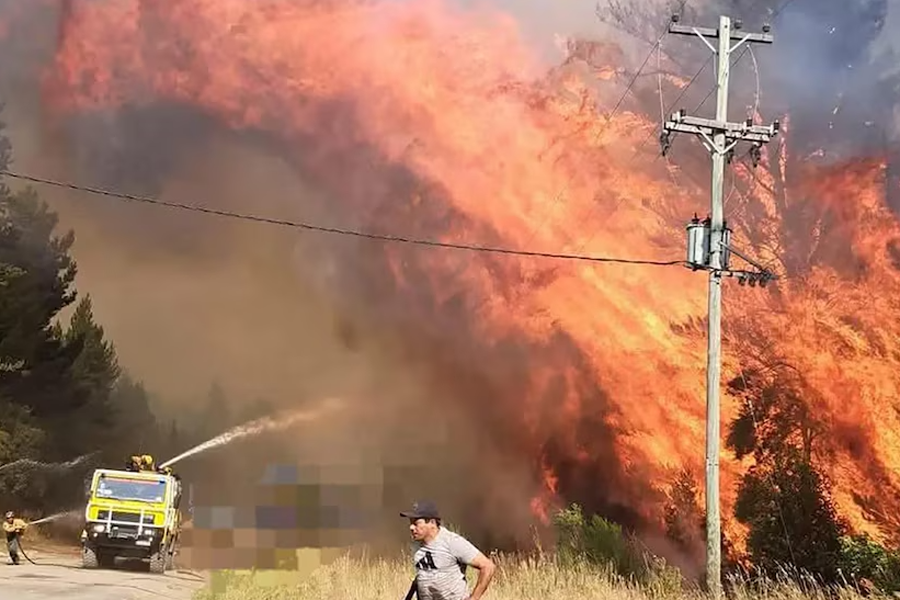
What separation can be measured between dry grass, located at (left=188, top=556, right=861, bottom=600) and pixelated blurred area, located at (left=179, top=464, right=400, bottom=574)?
0.68 meters

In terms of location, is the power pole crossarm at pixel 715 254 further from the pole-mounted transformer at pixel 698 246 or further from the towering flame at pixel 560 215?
the towering flame at pixel 560 215

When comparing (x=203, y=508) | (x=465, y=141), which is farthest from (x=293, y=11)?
(x=203, y=508)

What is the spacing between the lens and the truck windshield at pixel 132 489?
858 inches

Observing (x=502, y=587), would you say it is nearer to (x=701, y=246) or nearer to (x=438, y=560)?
(x=701, y=246)

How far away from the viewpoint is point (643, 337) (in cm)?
2431

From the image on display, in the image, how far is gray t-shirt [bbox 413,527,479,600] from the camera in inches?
337

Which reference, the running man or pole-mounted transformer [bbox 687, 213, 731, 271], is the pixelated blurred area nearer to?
pole-mounted transformer [bbox 687, 213, 731, 271]

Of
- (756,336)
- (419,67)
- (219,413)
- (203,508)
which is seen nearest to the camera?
(203,508)

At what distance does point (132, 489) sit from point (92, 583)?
2.92m

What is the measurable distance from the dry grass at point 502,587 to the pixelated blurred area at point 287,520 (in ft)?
2.25

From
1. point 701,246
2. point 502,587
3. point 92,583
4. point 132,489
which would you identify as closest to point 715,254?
point 701,246

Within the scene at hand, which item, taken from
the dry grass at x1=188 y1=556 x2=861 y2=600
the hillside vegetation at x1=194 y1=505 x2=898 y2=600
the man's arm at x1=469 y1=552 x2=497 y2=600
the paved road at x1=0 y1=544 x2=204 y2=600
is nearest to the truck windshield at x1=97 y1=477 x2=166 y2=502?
the paved road at x1=0 y1=544 x2=204 y2=600

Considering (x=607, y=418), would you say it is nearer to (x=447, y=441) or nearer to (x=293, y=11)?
(x=447, y=441)

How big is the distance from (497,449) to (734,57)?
1202cm
